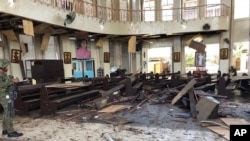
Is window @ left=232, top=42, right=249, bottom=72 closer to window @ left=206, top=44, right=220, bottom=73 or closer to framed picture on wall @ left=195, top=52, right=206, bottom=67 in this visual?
window @ left=206, top=44, right=220, bottom=73

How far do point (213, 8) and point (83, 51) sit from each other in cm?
817

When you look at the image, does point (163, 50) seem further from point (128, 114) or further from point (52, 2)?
point (128, 114)

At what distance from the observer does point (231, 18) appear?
11.3 m

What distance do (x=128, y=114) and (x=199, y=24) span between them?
28.2 ft

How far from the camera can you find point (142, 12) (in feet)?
42.8

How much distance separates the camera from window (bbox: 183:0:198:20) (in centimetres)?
1213

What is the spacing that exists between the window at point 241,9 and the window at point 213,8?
1.01 meters

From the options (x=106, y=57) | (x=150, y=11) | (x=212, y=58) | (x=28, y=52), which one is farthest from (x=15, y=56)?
(x=212, y=58)

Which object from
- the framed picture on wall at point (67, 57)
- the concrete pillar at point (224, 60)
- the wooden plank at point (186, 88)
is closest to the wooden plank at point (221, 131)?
the wooden plank at point (186, 88)

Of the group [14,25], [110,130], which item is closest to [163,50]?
[14,25]

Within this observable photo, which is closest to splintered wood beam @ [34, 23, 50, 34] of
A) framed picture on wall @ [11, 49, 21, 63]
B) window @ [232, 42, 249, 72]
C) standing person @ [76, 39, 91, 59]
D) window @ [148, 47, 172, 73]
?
framed picture on wall @ [11, 49, 21, 63]

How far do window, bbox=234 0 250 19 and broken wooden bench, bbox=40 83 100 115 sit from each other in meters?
9.56

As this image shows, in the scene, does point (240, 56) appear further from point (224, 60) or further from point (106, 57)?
point (106, 57)

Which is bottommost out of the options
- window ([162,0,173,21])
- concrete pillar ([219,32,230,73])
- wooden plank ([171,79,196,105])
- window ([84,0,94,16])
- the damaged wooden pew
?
the damaged wooden pew
